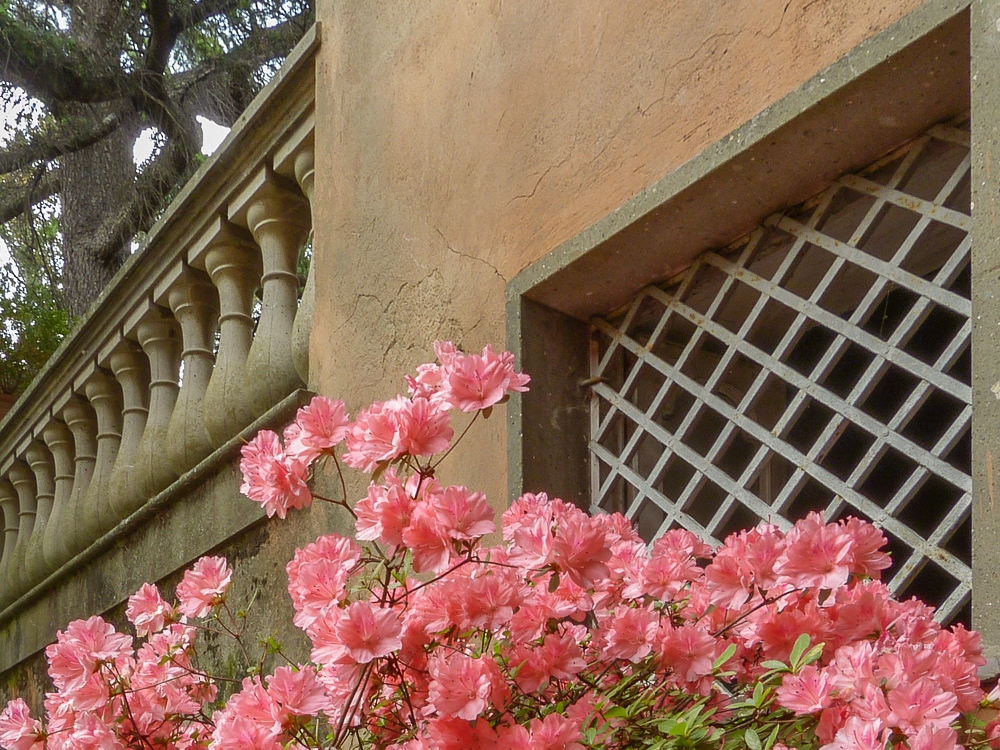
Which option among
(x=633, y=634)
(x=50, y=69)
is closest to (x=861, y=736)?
(x=633, y=634)

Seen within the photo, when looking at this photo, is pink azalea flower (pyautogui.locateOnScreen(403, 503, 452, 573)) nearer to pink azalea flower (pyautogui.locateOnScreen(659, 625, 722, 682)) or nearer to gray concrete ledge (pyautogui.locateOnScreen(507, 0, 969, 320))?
pink azalea flower (pyautogui.locateOnScreen(659, 625, 722, 682))

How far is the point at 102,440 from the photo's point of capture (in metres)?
4.83

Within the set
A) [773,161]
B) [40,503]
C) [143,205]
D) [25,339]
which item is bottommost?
[773,161]

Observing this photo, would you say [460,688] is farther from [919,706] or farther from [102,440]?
[102,440]

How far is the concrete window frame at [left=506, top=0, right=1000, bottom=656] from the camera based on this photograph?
5.36ft

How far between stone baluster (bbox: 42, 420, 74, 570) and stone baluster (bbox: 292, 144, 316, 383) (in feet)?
6.53

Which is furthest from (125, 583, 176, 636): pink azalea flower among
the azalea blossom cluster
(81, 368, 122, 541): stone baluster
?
(81, 368, 122, 541): stone baluster

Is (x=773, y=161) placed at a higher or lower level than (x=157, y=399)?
lower

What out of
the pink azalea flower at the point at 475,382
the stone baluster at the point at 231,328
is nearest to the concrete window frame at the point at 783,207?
the pink azalea flower at the point at 475,382

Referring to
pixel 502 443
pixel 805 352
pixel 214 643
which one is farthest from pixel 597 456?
pixel 214 643

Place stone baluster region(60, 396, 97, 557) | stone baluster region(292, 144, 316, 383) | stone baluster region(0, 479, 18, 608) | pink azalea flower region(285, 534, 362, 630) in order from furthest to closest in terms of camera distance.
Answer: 1. stone baluster region(0, 479, 18, 608)
2. stone baluster region(60, 396, 97, 557)
3. stone baluster region(292, 144, 316, 383)
4. pink azalea flower region(285, 534, 362, 630)

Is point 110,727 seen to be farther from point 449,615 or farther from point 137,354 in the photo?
point 137,354

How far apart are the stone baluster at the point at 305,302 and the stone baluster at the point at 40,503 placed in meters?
2.30

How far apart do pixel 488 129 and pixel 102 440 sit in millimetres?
2714
